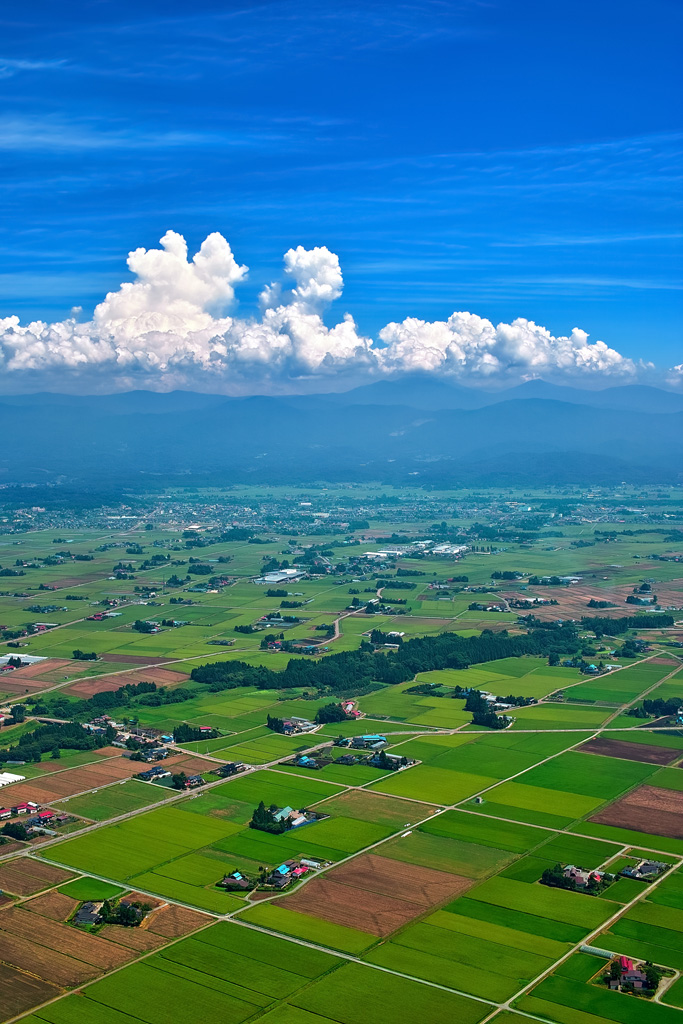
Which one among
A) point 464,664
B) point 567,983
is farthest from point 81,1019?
point 464,664

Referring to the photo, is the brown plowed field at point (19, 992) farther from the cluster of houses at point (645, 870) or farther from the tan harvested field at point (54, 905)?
the cluster of houses at point (645, 870)

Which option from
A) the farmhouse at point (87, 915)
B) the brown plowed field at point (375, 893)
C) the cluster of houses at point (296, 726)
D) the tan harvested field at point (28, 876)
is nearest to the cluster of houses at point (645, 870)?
the brown plowed field at point (375, 893)

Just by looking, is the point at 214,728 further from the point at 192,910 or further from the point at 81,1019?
the point at 81,1019

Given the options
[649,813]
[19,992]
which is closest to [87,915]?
[19,992]

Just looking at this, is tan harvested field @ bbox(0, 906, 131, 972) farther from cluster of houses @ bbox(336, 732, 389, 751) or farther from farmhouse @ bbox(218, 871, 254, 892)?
cluster of houses @ bbox(336, 732, 389, 751)

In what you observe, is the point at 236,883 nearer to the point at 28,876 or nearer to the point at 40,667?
the point at 28,876

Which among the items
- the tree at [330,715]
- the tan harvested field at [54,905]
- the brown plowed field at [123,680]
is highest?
the brown plowed field at [123,680]

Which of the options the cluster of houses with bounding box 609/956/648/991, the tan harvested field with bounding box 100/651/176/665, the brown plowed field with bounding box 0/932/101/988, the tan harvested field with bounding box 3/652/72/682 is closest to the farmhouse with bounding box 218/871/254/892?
the brown plowed field with bounding box 0/932/101/988
